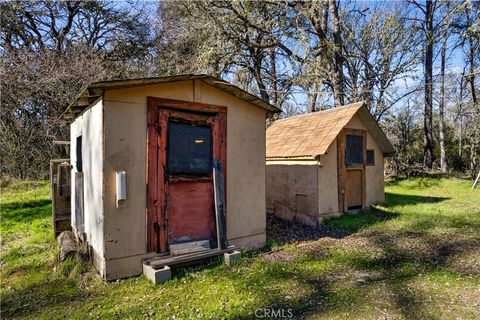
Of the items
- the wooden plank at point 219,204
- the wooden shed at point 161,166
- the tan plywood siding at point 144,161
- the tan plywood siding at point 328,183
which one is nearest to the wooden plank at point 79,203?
the wooden shed at point 161,166

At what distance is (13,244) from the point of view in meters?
6.79

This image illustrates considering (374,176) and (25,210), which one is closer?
(25,210)

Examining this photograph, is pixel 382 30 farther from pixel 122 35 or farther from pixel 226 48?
pixel 122 35

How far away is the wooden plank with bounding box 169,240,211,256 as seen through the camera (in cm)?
538

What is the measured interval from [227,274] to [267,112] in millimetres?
3487

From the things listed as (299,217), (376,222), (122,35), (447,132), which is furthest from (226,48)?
(447,132)

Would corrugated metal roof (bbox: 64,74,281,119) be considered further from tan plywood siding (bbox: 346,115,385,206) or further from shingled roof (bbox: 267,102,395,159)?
tan plywood siding (bbox: 346,115,385,206)

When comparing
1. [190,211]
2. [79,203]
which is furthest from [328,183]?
[79,203]

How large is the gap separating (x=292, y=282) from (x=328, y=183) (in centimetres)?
474

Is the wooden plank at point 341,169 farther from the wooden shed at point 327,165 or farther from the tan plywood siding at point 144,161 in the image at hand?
the tan plywood siding at point 144,161

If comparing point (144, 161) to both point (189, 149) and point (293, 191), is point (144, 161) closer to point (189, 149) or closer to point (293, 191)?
point (189, 149)

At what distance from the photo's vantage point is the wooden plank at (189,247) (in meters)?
5.38

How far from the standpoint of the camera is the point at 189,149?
5672 mm

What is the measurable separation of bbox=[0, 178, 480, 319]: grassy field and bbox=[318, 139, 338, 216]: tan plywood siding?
126cm
